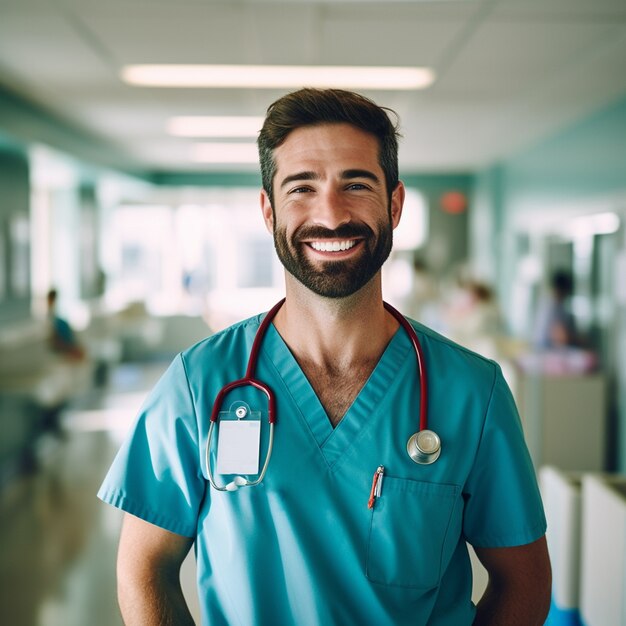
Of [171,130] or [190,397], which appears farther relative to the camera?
[171,130]

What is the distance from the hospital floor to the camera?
2520 millimetres

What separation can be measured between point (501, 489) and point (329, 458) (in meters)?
0.27

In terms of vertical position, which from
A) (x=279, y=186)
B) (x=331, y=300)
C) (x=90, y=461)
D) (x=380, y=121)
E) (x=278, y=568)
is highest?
(x=380, y=121)

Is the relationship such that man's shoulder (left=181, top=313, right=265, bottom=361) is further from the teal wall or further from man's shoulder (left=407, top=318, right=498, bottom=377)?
the teal wall

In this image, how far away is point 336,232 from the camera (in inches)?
40.2

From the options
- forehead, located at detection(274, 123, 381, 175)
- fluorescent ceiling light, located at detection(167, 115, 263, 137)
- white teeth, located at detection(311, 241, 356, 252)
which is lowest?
white teeth, located at detection(311, 241, 356, 252)

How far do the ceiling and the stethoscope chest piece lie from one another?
1.90m

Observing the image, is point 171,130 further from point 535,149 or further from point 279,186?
point 279,186

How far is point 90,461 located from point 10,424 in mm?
561

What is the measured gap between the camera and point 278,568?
3.31 ft

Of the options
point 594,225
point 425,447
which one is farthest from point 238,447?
point 594,225

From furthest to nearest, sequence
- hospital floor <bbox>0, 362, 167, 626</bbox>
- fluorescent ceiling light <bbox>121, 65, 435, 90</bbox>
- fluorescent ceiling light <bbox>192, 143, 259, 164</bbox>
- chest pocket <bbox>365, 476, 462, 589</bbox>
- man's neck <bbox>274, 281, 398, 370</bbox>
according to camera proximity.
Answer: fluorescent ceiling light <bbox>192, 143, 259, 164</bbox> → fluorescent ceiling light <bbox>121, 65, 435, 90</bbox> → hospital floor <bbox>0, 362, 167, 626</bbox> → man's neck <bbox>274, 281, 398, 370</bbox> → chest pocket <bbox>365, 476, 462, 589</bbox>

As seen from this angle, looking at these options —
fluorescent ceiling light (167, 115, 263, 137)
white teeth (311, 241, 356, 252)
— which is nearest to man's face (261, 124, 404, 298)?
white teeth (311, 241, 356, 252)

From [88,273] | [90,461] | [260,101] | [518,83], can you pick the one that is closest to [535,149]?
[518,83]
